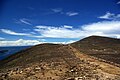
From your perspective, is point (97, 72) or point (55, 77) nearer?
point (55, 77)

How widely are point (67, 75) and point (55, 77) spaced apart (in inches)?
45.7

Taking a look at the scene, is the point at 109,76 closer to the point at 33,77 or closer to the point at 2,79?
the point at 33,77

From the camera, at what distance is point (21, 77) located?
19578mm

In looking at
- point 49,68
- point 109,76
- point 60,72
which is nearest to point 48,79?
point 60,72

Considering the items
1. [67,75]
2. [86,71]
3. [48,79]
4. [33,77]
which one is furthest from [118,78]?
[33,77]

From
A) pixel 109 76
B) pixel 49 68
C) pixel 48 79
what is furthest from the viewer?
pixel 49 68

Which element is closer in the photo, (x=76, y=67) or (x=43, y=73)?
(x=43, y=73)

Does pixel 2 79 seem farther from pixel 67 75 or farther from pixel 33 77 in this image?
pixel 67 75

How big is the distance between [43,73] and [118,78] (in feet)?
21.2

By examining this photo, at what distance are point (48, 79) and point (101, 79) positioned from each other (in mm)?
4295

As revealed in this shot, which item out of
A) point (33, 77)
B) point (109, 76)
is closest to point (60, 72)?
point (33, 77)

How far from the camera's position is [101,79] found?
61.8ft

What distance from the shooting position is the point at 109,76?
2011cm

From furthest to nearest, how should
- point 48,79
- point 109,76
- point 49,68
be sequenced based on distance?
point 49,68
point 109,76
point 48,79
